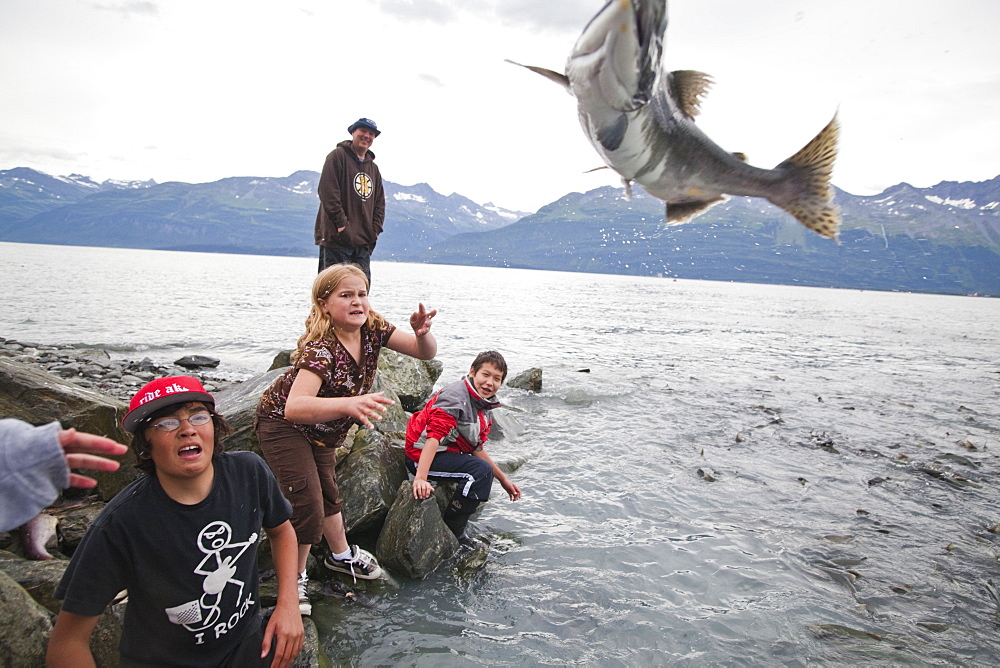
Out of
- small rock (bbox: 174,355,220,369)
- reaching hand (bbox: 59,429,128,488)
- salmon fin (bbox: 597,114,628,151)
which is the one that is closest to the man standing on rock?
reaching hand (bbox: 59,429,128,488)

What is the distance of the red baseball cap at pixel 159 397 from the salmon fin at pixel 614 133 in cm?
231

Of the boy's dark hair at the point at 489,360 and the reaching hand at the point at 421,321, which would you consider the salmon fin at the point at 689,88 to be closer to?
the reaching hand at the point at 421,321

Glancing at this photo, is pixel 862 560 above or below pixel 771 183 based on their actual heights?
below

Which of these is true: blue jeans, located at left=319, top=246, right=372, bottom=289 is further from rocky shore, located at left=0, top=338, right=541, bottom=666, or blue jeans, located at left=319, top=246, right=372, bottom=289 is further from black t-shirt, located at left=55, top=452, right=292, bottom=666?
black t-shirt, located at left=55, top=452, right=292, bottom=666

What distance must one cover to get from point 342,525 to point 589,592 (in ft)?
8.51

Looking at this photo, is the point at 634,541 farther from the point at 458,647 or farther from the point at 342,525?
the point at 342,525

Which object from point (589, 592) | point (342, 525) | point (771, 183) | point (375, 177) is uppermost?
point (375, 177)

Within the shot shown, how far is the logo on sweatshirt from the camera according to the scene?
807cm

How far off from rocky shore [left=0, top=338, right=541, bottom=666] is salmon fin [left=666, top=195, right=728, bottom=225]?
3.75 meters

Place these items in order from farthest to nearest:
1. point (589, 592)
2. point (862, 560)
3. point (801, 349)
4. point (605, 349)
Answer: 1. point (801, 349)
2. point (605, 349)
3. point (862, 560)
4. point (589, 592)

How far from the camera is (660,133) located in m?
1.46

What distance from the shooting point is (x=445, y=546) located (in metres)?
6.01

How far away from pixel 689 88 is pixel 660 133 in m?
0.31

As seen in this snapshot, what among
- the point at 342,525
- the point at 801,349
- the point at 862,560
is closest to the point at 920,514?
the point at 862,560
